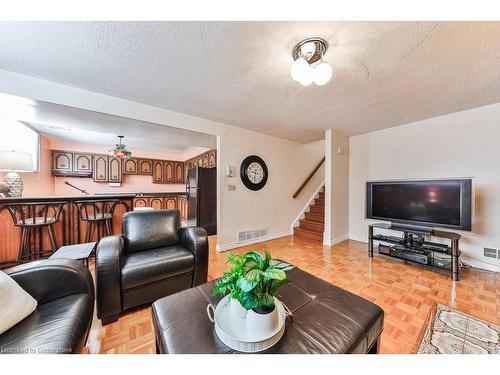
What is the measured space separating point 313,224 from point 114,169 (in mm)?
5782

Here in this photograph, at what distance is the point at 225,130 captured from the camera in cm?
321

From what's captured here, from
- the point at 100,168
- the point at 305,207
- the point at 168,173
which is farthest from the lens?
the point at 168,173

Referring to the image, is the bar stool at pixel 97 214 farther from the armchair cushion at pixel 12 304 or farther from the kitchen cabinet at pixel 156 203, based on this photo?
the kitchen cabinet at pixel 156 203

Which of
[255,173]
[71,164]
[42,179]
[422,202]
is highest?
[71,164]

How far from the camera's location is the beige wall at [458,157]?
240 cm

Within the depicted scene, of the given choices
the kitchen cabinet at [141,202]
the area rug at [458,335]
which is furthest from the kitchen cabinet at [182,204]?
the area rug at [458,335]

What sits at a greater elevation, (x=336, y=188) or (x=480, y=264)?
(x=336, y=188)

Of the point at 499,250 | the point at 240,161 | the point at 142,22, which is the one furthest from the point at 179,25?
the point at 499,250

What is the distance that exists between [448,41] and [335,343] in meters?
2.15

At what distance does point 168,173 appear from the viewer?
20.6ft

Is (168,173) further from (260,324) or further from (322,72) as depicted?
(260,324)

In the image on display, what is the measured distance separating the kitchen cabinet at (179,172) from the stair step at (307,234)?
4.33 meters

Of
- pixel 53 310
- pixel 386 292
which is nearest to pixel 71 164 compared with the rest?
pixel 53 310
